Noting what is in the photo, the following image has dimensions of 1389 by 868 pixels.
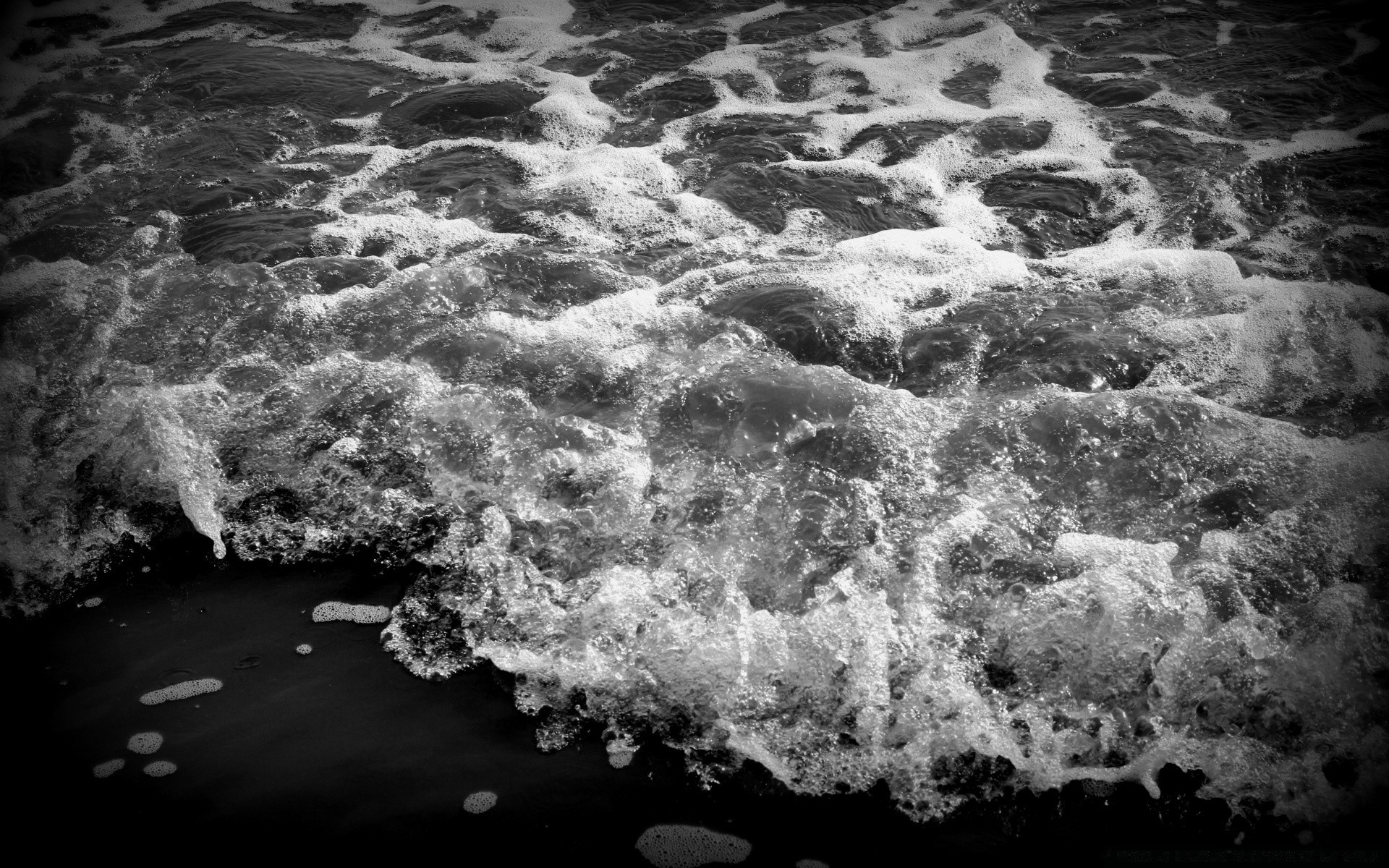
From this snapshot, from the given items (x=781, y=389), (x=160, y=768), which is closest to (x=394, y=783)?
(x=160, y=768)

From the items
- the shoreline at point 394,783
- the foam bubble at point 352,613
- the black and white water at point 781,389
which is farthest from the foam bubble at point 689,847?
the foam bubble at point 352,613

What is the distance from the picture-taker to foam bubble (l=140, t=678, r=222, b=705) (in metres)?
2.53

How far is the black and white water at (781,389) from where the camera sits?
8.01 ft

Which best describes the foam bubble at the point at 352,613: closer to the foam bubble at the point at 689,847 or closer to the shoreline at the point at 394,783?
the shoreline at the point at 394,783

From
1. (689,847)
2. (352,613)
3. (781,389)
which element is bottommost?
(689,847)

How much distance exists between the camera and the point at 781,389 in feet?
10.7

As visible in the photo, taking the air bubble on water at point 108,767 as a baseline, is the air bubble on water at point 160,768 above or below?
below

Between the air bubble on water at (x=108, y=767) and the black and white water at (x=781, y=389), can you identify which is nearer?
the air bubble on water at (x=108, y=767)

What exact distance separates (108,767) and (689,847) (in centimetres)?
150

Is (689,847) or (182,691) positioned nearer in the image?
(689,847)

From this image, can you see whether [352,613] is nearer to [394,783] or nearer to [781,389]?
[394,783]

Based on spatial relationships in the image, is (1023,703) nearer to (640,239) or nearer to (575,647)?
(575,647)

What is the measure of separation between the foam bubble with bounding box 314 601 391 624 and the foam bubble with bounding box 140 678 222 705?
0.32 metres

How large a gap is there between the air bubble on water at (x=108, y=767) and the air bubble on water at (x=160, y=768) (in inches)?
2.8
